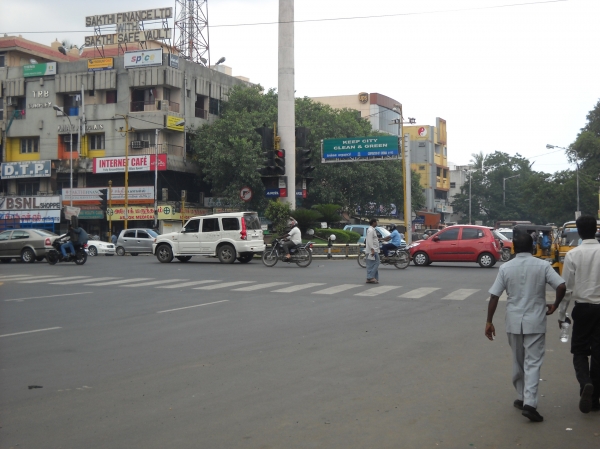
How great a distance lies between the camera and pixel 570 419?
5.79 metres

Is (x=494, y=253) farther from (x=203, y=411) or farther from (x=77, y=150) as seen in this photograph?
(x=77, y=150)

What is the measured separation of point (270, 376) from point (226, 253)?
2053 centimetres

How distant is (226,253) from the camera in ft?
91.2

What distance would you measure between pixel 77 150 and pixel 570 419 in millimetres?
55123

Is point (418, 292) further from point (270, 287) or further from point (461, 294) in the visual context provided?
point (270, 287)

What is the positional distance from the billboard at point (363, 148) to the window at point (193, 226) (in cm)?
1433

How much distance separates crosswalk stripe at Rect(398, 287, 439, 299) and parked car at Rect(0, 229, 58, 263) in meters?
19.5

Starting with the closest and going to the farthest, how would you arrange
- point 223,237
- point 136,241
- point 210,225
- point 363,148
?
1. point 223,237
2. point 210,225
3. point 363,148
4. point 136,241

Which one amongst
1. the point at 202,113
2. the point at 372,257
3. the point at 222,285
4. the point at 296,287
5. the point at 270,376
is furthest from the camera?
the point at 202,113

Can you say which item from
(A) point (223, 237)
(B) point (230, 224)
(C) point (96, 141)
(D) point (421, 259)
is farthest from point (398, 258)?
Answer: (C) point (96, 141)

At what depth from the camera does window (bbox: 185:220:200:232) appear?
92.2 feet

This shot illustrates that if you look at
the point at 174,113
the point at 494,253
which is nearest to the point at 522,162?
the point at 174,113

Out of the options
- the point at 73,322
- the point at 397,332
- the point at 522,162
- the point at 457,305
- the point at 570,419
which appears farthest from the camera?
the point at 522,162

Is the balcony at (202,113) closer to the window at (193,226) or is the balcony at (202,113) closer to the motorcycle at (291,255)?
the window at (193,226)
